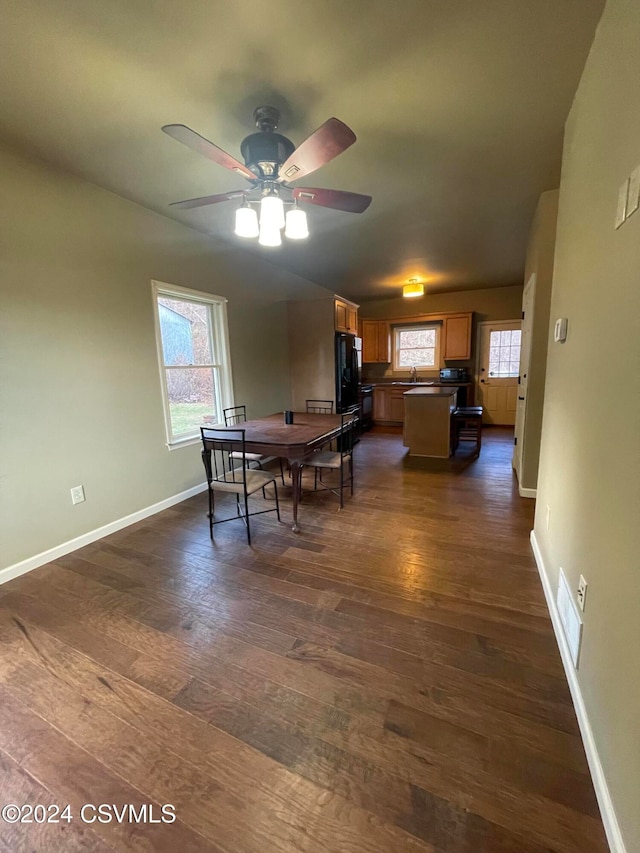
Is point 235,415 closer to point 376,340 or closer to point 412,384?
point 412,384

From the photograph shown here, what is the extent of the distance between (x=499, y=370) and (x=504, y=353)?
0.32m

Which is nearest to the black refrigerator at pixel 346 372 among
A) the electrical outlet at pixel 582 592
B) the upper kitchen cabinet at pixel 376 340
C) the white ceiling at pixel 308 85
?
the upper kitchen cabinet at pixel 376 340

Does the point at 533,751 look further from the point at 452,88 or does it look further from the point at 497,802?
the point at 452,88

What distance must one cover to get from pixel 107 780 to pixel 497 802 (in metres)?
1.24

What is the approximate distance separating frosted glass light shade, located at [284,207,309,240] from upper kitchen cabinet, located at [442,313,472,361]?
511 cm

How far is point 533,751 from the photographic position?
46.4 inches

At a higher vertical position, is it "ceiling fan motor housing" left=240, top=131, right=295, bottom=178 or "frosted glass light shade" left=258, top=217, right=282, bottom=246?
"ceiling fan motor housing" left=240, top=131, right=295, bottom=178

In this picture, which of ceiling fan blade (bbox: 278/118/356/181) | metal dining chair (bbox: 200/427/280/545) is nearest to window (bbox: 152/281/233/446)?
metal dining chair (bbox: 200/427/280/545)

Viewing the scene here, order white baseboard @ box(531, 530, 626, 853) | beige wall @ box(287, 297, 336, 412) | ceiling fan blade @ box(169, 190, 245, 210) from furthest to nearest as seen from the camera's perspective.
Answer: beige wall @ box(287, 297, 336, 412) → ceiling fan blade @ box(169, 190, 245, 210) → white baseboard @ box(531, 530, 626, 853)

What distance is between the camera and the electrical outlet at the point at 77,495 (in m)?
2.55

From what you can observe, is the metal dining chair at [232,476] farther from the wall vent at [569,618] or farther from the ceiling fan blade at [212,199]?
the wall vent at [569,618]

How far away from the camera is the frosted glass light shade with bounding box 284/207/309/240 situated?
198cm

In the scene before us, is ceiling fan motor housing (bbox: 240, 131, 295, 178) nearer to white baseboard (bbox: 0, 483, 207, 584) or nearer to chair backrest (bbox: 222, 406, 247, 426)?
chair backrest (bbox: 222, 406, 247, 426)

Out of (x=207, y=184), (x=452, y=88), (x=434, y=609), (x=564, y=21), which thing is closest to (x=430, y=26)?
(x=452, y=88)
